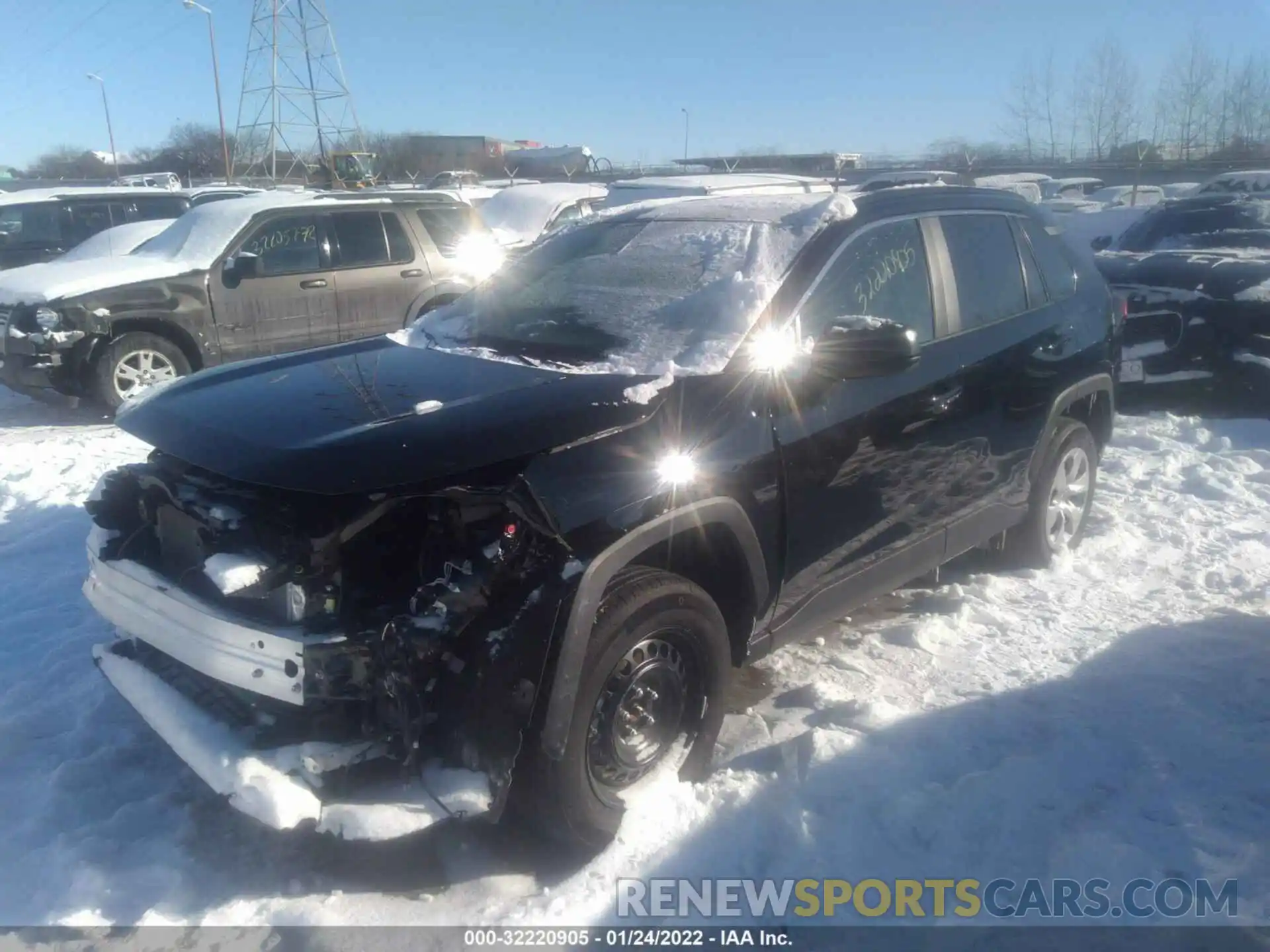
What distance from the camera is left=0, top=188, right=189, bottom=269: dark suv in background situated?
1298 cm

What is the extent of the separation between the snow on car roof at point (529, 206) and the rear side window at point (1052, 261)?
8622 mm

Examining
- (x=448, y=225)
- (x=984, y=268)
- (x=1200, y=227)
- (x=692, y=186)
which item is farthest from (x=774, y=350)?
(x=692, y=186)

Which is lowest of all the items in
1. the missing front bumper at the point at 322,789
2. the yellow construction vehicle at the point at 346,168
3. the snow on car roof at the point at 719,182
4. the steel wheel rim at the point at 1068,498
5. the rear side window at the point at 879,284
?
the steel wheel rim at the point at 1068,498

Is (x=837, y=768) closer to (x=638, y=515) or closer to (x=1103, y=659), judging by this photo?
(x=638, y=515)

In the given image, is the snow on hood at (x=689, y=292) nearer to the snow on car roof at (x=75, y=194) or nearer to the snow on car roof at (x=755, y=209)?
the snow on car roof at (x=755, y=209)

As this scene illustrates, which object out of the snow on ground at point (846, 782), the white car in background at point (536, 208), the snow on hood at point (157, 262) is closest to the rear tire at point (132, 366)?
the snow on hood at point (157, 262)

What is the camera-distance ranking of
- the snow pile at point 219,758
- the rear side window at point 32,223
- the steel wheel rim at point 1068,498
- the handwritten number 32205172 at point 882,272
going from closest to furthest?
the snow pile at point 219,758 < the handwritten number 32205172 at point 882,272 < the steel wheel rim at point 1068,498 < the rear side window at point 32,223

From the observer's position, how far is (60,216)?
13.3m

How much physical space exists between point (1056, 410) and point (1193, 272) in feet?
13.9

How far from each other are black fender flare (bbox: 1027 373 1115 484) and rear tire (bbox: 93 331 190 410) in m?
6.53

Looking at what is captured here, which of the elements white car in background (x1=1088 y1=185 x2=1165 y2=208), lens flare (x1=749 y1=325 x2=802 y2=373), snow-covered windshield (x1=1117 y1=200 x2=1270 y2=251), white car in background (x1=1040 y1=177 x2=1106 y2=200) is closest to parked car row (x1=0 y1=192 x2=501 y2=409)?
lens flare (x1=749 y1=325 x2=802 y2=373)

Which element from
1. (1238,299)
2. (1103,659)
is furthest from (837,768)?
(1238,299)

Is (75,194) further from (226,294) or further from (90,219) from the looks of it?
(226,294)

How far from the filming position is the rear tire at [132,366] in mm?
8055
